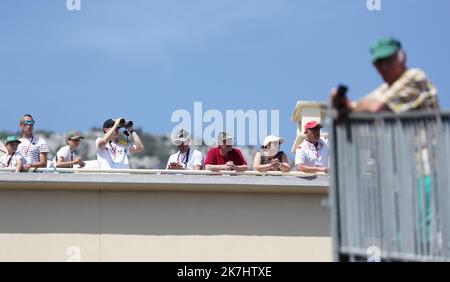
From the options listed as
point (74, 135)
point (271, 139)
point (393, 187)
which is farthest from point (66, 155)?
point (393, 187)

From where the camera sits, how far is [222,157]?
13773mm

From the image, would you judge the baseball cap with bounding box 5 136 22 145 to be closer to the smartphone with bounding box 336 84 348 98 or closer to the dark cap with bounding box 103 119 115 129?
the dark cap with bounding box 103 119 115 129

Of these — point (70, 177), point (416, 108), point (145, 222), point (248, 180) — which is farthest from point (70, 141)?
point (416, 108)

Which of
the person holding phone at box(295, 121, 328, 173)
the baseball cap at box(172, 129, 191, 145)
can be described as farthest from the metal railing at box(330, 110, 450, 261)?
the baseball cap at box(172, 129, 191, 145)

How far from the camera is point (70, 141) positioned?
14156 mm

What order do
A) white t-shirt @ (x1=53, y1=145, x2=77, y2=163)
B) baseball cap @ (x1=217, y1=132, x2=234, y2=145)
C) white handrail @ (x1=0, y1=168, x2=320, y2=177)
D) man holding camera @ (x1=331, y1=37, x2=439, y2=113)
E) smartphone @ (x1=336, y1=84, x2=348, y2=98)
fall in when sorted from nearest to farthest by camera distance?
1. smartphone @ (x1=336, y1=84, x2=348, y2=98)
2. man holding camera @ (x1=331, y1=37, x2=439, y2=113)
3. baseball cap @ (x1=217, y1=132, x2=234, y2=145)
4. white handrail @ (x1=0, y1=168, x2=320, y2=177)
5. white t-shirt @ (x1=53, y1=145, x2=77, y2=163)

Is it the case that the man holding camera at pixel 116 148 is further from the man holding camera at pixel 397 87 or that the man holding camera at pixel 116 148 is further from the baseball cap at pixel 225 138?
the man holding camera at pixel 397 87

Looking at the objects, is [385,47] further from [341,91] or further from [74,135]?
[74,135]

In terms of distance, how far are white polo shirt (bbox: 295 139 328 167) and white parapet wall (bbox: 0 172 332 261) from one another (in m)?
0.26

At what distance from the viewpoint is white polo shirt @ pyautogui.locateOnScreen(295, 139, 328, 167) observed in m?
13.5
